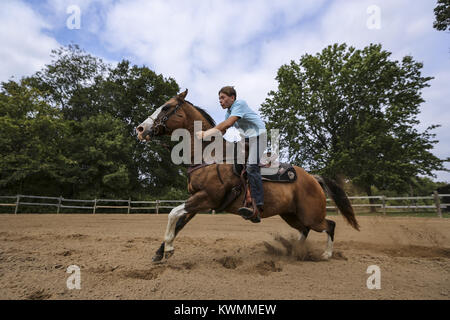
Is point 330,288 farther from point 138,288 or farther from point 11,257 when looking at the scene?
point 11,257

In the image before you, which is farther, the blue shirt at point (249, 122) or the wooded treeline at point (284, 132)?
the wooded treeline at point (284, 132)

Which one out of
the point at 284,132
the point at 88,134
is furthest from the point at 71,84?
the point at 284,132

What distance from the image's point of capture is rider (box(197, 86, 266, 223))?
11.2 ft

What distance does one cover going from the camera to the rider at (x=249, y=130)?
3.43 metres

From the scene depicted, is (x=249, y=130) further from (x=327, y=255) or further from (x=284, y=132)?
(x=284, y=132)

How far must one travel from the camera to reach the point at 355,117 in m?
19.8

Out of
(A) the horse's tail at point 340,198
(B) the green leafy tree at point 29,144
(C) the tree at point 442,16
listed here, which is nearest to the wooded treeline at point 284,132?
(B) the green leafy tree at point 29,144

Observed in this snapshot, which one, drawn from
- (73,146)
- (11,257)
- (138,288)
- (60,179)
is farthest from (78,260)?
(73,146)

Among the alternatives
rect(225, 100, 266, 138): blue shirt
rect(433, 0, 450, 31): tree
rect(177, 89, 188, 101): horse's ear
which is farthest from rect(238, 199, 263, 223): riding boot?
rect(433, 0, 450, 31): tree

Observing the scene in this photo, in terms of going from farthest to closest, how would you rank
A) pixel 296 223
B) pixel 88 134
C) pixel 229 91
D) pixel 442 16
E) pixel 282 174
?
pixel 88 134 < pixel 442 16 < pixel 296 223 < pixel 282 174 < pixel 229 91

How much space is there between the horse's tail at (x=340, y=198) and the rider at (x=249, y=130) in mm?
1977

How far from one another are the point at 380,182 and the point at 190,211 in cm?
1946

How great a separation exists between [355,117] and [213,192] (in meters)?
20.6

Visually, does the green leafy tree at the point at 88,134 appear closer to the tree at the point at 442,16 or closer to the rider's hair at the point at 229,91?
the rider's hair at the point at 229,91
